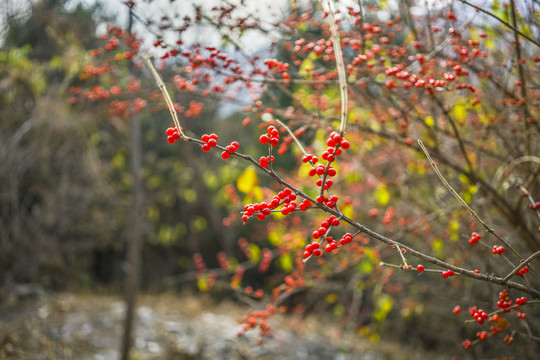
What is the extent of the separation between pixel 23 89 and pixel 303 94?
4.45 metres

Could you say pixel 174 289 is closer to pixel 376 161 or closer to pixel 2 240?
pixel 2 240

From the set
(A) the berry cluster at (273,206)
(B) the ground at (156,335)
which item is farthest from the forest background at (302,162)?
(B) the ground at (156,335)

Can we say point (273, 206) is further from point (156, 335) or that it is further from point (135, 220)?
point (156, 335)

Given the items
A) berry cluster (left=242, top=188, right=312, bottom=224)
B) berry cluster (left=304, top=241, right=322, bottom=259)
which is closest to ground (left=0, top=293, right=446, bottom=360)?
berry cluster (left=304, top=241, right=322, bottom=259)

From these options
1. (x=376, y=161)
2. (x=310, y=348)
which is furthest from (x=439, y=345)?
(x=376, y=161)

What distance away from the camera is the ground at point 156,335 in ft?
13.7

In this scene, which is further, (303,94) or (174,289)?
(174,289)

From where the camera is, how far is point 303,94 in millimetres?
3057

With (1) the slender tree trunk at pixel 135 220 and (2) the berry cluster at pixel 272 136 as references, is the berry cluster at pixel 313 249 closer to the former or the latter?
(2) the berry cluster at pixel 272 136

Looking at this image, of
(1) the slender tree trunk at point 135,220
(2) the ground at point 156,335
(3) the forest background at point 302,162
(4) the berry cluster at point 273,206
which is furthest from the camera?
(1) the slender tree trunk at point 135,220

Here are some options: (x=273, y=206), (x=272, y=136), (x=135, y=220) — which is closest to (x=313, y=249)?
(x=273, y=206)

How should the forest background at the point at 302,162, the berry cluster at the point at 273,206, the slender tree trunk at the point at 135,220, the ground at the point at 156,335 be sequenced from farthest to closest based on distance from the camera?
the slender tree trunk at the point at 135,220 < the ground at the point at 156,335 < the forest background at the point at 302,162 < the berry cluster at the point at 273,206

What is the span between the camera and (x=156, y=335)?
17.2 ft

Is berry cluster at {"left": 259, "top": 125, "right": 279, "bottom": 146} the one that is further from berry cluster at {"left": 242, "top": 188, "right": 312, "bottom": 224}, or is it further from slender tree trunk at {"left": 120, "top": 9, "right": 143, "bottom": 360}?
slender tree trunk at {"left": 120, "top": 9, "right": 143, "bottom": 360}
